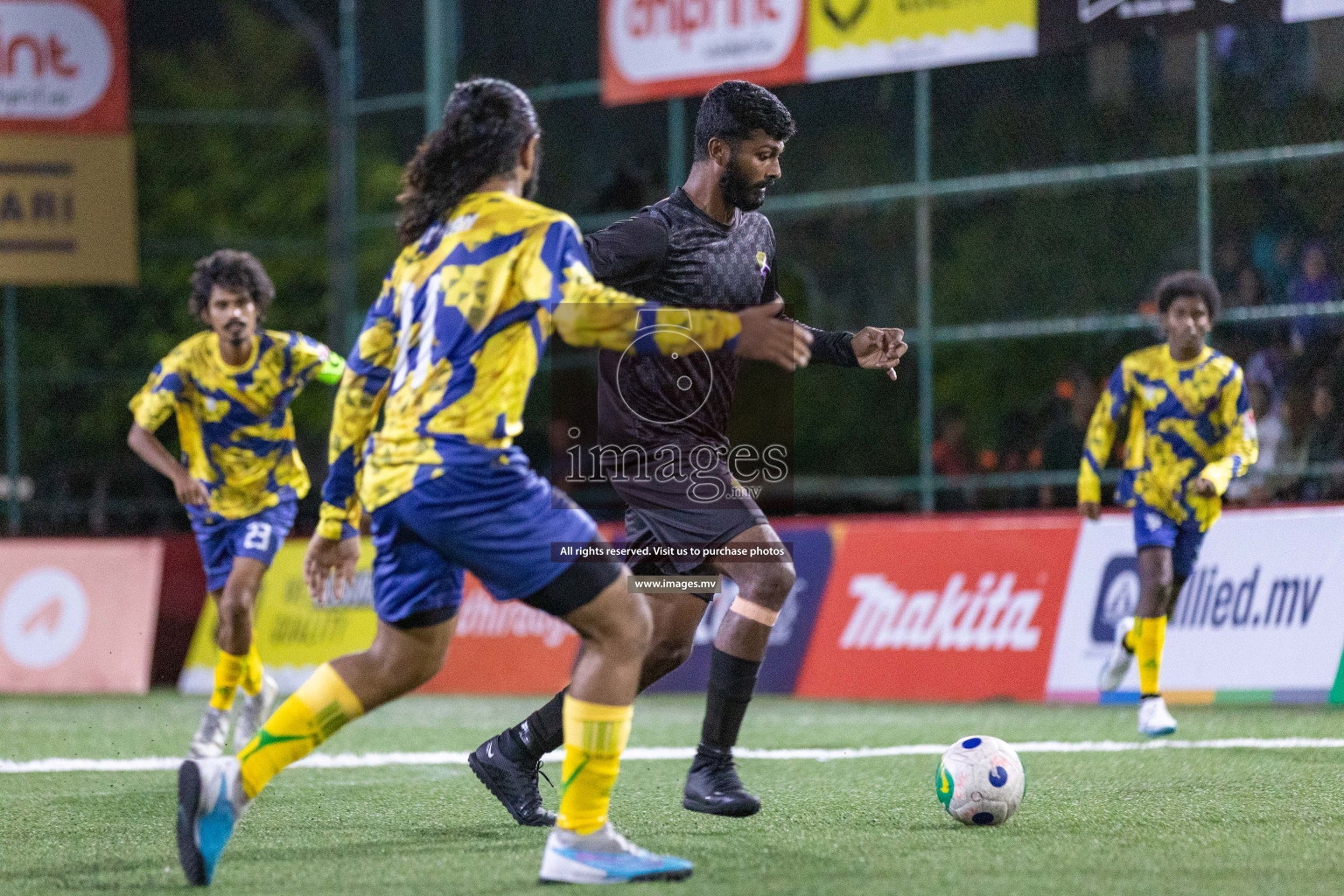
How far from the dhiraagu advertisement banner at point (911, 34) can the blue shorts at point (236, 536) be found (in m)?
6.48

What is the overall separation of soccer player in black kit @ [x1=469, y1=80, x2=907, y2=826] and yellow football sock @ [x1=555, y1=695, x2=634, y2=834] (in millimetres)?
1369

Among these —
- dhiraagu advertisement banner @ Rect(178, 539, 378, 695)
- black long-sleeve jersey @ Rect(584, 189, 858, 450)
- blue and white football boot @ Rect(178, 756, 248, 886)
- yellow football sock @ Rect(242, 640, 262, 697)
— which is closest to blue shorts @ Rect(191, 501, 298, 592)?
yellow football sock @ Rect(242, 640, 262, 697)

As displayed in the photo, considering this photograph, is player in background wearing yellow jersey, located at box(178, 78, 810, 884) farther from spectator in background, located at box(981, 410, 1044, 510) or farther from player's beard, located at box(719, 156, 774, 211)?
spectator in background, located at box(981, 410, 1044, 510)

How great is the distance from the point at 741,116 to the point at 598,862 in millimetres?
2812

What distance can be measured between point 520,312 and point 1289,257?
9.86 metres

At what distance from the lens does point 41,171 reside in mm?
16969

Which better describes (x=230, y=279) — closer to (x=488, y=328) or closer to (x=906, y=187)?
(x=488, y=328)

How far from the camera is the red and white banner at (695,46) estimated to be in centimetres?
1430

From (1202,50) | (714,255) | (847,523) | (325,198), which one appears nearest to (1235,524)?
(847,523)

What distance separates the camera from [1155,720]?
8883 millimetres

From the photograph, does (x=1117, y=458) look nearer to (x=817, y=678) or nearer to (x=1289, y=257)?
(x=1289, y=257)

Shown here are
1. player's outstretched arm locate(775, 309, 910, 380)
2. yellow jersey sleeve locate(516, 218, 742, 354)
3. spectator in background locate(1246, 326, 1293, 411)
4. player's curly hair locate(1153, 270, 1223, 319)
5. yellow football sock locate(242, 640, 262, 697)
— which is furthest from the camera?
spectator in background locate(1246, 326, 1293, 411)

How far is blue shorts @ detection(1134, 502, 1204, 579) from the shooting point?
9508mm

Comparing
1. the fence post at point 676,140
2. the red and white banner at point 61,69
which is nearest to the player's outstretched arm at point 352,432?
the fence post at point 676,140
